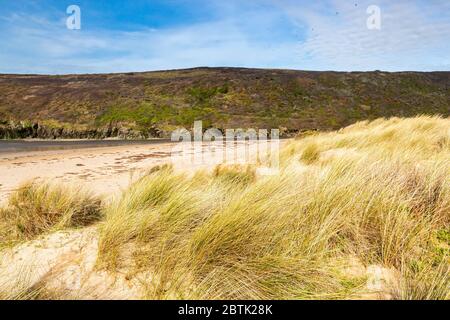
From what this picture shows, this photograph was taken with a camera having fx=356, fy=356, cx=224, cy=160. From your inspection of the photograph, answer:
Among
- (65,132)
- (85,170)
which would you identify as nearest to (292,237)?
(85,170)

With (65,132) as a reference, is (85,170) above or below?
below

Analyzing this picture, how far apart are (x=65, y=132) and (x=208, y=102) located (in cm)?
1094

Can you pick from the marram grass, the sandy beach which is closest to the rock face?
the sandy beach

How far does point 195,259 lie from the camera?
262cm

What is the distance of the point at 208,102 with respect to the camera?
2888cm

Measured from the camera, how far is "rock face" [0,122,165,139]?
24048 mm

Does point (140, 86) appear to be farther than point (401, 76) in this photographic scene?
No

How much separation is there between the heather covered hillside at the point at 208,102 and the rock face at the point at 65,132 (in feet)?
0.21

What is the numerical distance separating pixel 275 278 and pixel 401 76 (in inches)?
1676

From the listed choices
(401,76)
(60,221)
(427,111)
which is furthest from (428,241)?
(401,76)

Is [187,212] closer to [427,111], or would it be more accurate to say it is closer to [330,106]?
[330,106]

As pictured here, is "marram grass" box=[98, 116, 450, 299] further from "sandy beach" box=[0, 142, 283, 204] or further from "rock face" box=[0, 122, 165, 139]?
"rock face" box=[0, 122, 165, 139]

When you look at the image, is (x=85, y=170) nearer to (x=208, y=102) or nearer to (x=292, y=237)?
(x=292, y=237)

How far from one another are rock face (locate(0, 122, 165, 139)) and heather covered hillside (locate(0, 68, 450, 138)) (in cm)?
6
